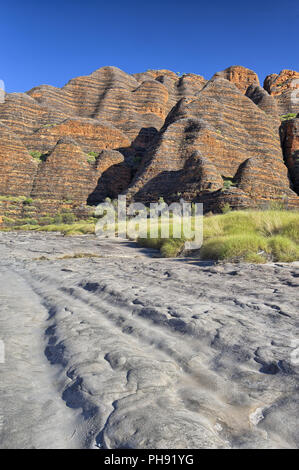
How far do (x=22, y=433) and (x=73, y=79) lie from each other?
6961 centimetres

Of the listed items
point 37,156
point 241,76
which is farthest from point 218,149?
point 241,76

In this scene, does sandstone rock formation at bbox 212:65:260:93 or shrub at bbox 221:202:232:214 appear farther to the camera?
sandstone rock formation at bbox 212:65:260:93

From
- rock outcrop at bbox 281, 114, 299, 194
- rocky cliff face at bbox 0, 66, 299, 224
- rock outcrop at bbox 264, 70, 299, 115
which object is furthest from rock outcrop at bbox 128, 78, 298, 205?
rock outcrop at bbox 264, 70, 299, 115

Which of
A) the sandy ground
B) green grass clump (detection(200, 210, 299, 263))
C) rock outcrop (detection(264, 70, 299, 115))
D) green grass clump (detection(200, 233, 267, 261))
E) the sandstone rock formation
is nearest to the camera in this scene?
the sandy ground

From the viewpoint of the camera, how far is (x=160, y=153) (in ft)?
108

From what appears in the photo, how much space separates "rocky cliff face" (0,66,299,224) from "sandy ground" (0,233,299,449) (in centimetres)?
2077

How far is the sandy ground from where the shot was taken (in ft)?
4.10

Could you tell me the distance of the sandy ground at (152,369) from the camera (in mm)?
1249

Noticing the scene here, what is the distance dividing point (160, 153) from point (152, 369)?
3295 cm

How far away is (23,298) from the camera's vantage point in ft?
11.9

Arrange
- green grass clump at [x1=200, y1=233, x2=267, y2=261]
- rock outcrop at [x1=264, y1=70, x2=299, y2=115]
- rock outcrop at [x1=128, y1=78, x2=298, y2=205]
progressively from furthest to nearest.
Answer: rock outcrop at [x1=264, y1=70, x2=299, y2=115] → rock outcrop at [x1=128, y1=78, x2=298, y2=205] → green grass clump at [x1=200, y1=233, x2=267, y2=261]

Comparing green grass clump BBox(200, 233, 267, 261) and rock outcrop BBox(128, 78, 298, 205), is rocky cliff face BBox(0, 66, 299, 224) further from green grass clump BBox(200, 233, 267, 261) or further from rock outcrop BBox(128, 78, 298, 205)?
green grass clump BBox(200, 233, 267, 261)
